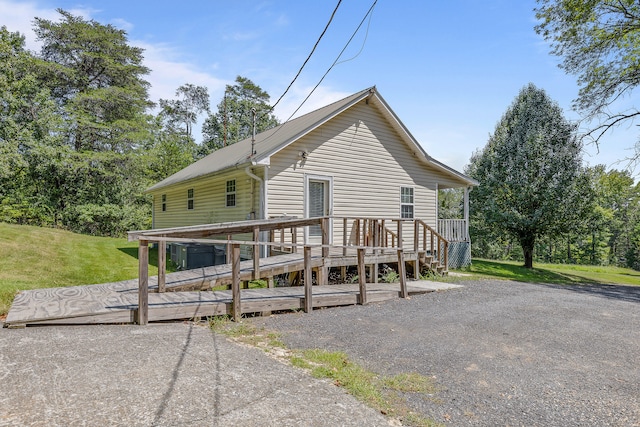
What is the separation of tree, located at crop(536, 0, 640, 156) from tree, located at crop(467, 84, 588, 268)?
4.86 feet

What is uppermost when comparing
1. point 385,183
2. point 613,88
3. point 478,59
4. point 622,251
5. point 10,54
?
point 10,54

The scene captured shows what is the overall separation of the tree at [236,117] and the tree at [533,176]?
22106 millimetres

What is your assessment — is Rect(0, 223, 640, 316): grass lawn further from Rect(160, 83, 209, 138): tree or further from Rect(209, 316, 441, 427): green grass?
Rect(160, 83, 209, 138): tree

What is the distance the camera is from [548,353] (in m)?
4.68

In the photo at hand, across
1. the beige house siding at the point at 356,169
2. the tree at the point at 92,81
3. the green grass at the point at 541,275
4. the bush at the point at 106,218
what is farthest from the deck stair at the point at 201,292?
the tree at the point at 92,81

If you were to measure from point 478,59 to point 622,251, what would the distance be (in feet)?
199

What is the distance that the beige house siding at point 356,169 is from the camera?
10867 millimetres

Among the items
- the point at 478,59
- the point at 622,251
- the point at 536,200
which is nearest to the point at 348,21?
the point at 478,59

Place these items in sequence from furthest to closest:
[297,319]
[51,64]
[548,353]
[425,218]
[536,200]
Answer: [51,64] → [536,200] → [425,218] → [297,319] → [548,353]

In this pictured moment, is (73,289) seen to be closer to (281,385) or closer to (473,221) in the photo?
(281,385)

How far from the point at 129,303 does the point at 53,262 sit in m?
7.60

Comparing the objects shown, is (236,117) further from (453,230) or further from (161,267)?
(161,267)

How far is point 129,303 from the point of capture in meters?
5.45

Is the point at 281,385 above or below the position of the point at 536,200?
below
